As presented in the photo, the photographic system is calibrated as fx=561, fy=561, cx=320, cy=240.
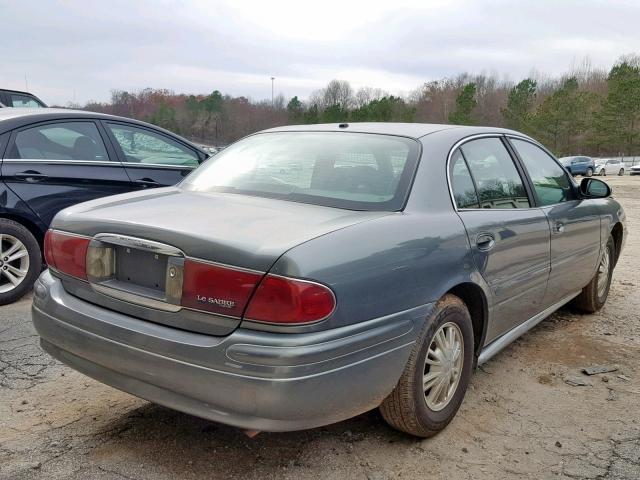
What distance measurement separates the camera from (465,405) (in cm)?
308

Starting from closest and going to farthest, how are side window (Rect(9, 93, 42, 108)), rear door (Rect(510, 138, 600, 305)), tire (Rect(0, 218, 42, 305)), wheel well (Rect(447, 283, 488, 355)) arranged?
wheel well (Rect(447, 283, 488, 355))
rear door (Rect(510, 138, 600, 305))
tire (Rect(0, 218, 42, 305))
side window (Rect(9, 93, 42, 108))

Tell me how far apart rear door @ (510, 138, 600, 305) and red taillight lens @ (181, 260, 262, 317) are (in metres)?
2.33

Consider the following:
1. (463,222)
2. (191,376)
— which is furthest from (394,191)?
(191,376)

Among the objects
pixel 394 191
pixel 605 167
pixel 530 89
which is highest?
pixel 530 89

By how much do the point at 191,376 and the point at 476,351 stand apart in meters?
1.65

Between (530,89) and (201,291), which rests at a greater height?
(530,89)

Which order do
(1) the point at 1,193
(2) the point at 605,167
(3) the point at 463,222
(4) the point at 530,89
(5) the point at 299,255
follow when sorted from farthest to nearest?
(4) the point at 530,89
(2) the point at 605,167
(1) the point at 1,193
(3) the point at 463,222
(5) the point at 299,255

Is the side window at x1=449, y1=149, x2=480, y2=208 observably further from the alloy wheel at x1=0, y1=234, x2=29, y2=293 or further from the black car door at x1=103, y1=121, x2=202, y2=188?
the alloy wheel at x1=0, y1=234, x2=29, y2=293

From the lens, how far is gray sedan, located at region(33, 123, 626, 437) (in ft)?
6.51

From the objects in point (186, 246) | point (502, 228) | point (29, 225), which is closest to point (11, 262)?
point (29, 225)

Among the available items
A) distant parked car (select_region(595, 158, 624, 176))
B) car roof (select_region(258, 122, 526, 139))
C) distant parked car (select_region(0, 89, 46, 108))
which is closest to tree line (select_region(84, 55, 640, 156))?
distant parked car (select_region(595, 158, 624, 176))

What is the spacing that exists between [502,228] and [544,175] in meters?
1.13

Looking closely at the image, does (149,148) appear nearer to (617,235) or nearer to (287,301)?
(287,301)

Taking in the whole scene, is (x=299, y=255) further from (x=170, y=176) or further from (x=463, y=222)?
(x=170, y=176)
